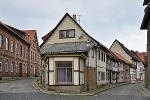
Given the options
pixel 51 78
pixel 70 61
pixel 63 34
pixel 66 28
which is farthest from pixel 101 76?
pixel 51 78

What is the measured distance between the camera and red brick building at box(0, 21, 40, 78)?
33.7 meters

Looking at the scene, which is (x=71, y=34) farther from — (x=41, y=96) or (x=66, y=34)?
(x=41, y=96)

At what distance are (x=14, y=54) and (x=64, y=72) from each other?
17.3 meters

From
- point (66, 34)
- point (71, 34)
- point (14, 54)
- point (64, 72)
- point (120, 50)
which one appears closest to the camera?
point (64, 72)

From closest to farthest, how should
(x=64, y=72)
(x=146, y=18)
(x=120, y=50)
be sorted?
(x=64, y=72), (x=146, y=18), (x=120, y=50)

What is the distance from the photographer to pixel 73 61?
925 inches

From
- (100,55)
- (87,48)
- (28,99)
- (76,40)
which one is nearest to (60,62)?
(87,48)

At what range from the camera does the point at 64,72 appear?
23.8 metres

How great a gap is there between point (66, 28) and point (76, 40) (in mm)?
1830

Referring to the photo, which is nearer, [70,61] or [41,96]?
[41,96]

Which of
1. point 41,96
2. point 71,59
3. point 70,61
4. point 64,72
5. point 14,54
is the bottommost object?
point 41,96

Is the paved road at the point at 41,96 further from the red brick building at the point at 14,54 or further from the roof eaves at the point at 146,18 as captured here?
the red brick building at the point at 14,54

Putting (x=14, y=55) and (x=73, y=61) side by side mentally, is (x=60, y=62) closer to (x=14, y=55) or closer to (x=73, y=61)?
(x=73, y=61)

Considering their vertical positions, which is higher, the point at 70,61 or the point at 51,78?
the point at 70,61
